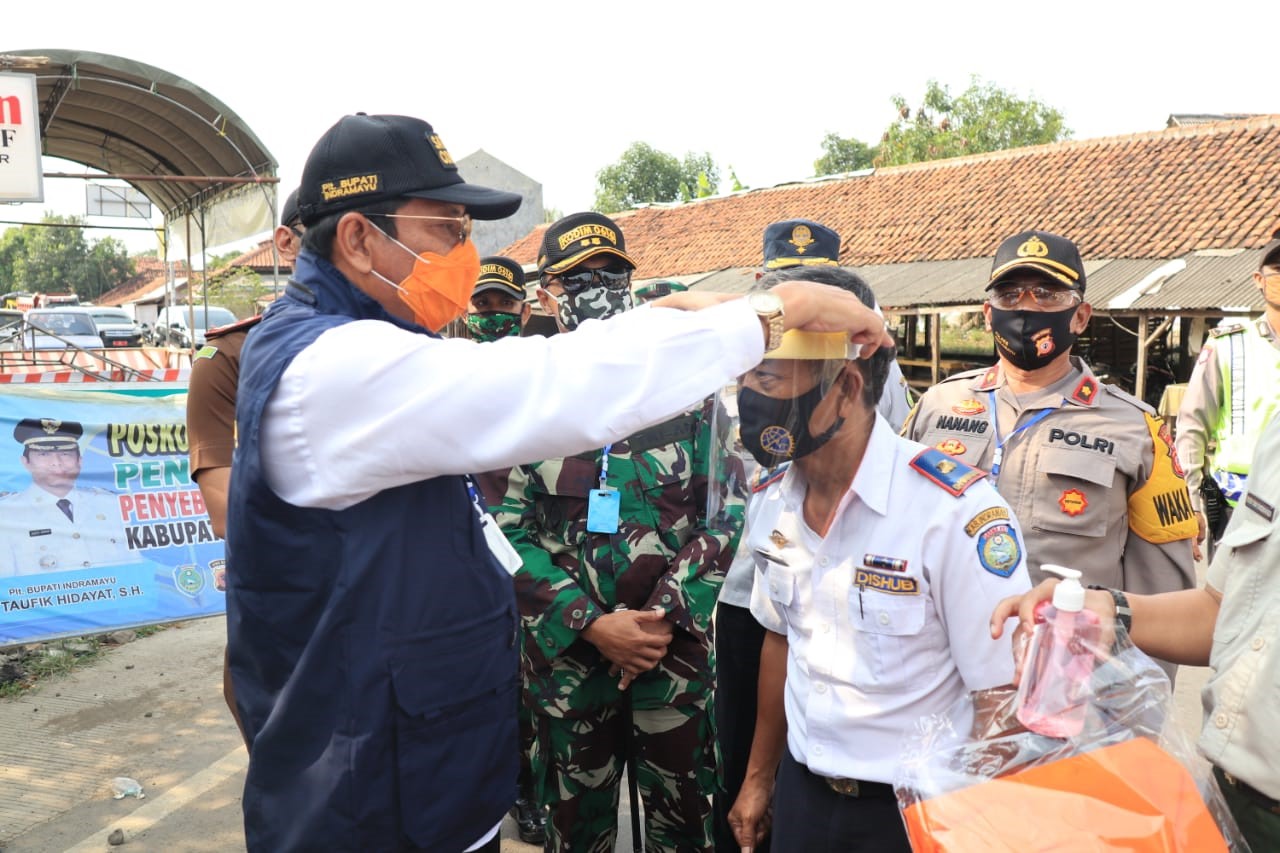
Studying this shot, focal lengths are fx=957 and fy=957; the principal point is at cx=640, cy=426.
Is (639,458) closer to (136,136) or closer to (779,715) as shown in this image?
(779,715)

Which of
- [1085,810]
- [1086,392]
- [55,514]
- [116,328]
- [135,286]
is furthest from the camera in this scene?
[135,286]

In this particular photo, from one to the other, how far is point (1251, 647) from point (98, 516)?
5.37 meters

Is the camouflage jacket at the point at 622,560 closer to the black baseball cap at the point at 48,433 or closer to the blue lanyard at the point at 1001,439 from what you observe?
the blue lanyard at the point at 1001,439

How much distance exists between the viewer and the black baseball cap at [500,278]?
4512 millimetres

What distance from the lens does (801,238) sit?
408cm

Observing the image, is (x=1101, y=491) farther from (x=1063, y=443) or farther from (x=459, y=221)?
(x=459, y=221)

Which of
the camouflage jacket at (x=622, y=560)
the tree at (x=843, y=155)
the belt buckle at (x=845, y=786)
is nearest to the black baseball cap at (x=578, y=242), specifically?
the camouflage jacket at (x=622, y=560)

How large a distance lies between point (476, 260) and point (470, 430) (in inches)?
22.3

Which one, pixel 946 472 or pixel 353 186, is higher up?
pixel 353 186

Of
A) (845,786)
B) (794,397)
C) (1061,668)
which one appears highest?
(794,397)

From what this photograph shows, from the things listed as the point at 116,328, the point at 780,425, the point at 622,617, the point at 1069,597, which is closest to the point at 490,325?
the point at 622,617

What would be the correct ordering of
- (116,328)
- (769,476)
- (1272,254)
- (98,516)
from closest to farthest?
(769,476)
(1272,254)
(98,516)
(116,328)

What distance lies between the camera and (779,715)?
229cm

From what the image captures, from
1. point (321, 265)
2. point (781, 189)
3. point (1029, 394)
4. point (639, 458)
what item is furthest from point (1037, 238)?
point (781, 189)
